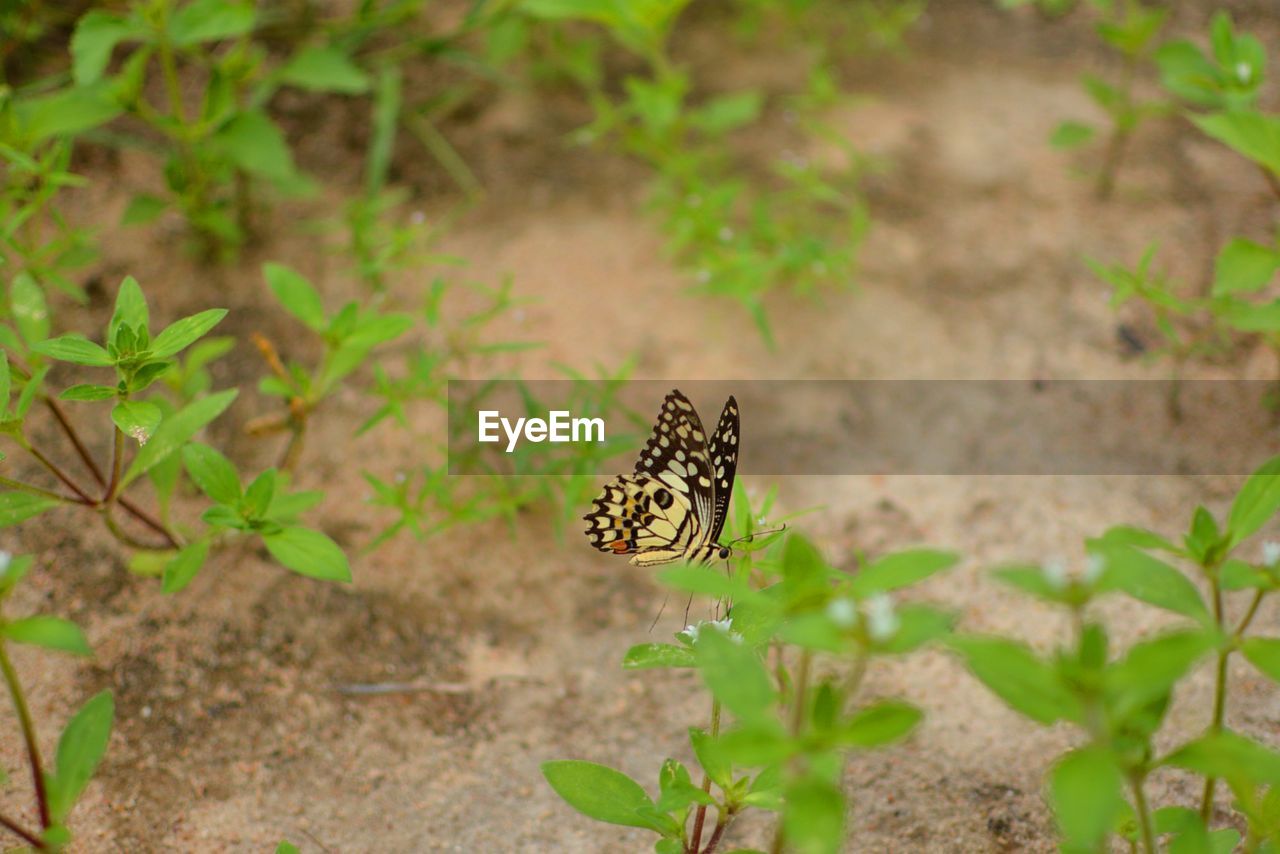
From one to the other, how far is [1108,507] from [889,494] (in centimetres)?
52

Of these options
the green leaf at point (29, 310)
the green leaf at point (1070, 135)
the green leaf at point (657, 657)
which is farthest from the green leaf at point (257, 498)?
the green leaf at point (1070, 135)

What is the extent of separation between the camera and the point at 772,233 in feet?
10.2

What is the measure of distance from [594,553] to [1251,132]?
1.69 m

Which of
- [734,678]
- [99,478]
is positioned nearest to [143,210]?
[99,478]

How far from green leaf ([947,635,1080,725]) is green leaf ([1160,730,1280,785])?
0.21 meters

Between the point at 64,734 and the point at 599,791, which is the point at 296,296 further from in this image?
the point at 599,791

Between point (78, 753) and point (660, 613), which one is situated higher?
point (660, 613)

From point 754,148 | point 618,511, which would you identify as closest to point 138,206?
point 618,511

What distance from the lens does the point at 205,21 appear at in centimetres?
262

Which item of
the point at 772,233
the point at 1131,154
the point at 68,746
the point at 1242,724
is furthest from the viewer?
the point at 1131,154

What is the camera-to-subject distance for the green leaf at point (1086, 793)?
1187 millimetres

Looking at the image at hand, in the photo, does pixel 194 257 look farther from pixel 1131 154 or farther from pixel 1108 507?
pixel 1131 154

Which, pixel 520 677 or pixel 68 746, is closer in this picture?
pixel 68 746

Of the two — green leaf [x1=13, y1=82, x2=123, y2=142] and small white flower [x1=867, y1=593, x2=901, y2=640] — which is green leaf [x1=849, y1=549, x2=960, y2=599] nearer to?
small white flower [x1=867, y1=593, x2=901, y2=640]
